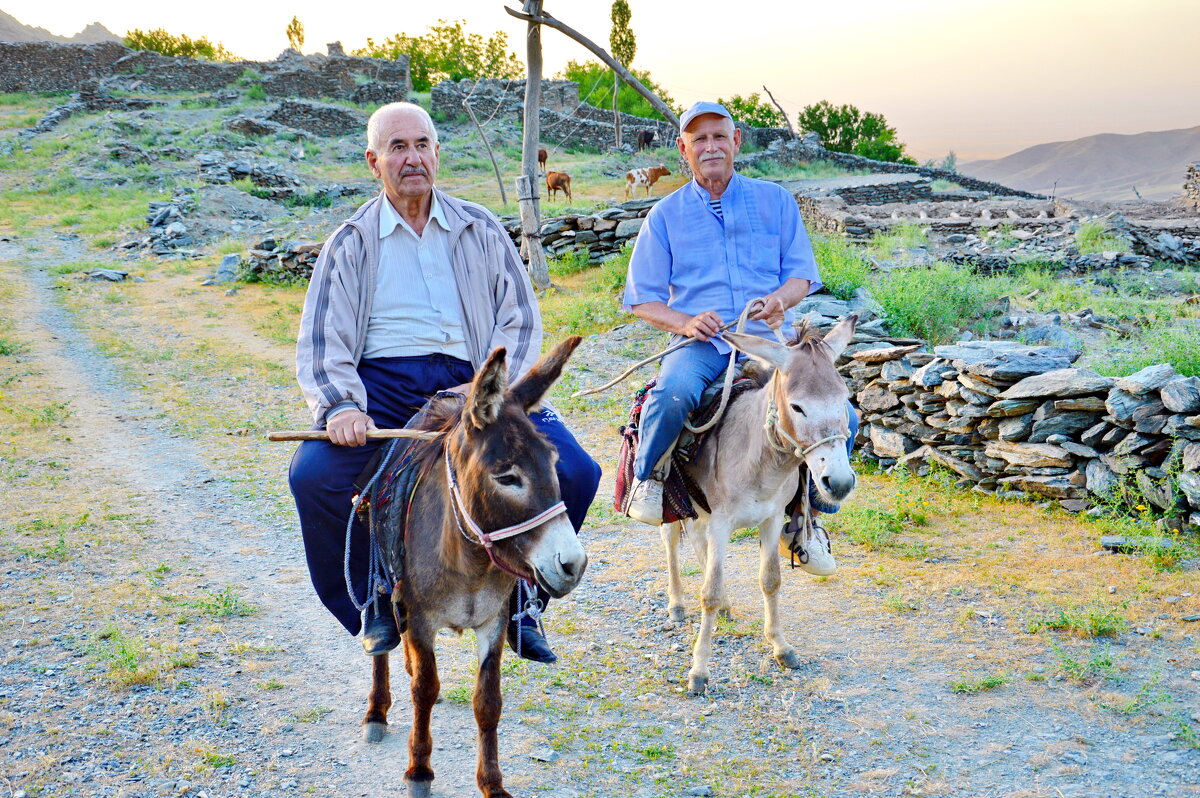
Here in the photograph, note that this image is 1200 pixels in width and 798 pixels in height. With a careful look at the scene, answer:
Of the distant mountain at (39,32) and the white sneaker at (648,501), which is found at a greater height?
the distant mountain at (39,32)

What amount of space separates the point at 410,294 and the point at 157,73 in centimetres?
3867

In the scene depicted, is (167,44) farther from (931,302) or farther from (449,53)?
(931,302)

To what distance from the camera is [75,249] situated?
18.3 m

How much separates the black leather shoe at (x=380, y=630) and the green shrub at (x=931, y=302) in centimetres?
676

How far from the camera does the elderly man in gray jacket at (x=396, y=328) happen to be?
2.95 metres

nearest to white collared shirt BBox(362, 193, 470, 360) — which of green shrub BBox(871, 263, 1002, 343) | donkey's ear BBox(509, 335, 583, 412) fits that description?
donkey's ear BBox(509, 335, 583, 412)

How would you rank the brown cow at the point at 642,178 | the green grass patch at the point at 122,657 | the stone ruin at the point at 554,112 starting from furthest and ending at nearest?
the stone ruin at the point at 554,112 → the brown cow at the point at 642,178 → the green grass patch at the point at 122,657

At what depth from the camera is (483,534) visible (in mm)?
2338

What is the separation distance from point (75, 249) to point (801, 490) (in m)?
19.5

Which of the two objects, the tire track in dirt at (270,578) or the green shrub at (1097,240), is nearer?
the tire track in dirt at (270,578)

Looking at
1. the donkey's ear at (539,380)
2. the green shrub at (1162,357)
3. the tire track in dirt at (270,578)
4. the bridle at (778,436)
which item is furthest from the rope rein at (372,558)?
the green shrub at (1162,357)

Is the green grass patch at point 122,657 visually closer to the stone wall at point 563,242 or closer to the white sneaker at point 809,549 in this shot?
the white sneaker at point 809,549

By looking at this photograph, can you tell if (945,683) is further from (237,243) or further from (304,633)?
(237,243)

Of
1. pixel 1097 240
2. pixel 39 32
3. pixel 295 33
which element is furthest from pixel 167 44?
pixel 39 32
